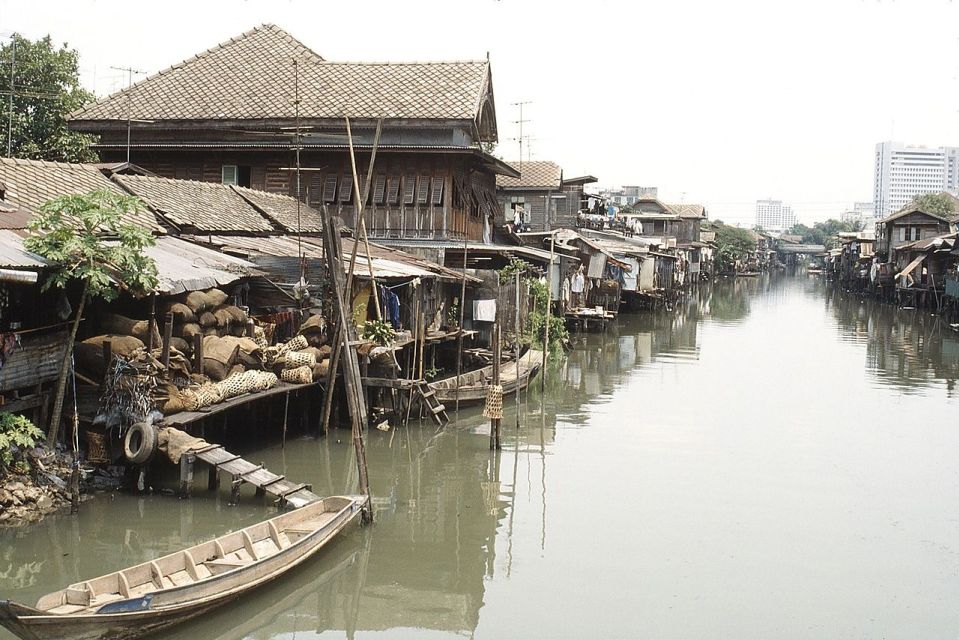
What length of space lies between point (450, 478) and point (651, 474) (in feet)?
10.1

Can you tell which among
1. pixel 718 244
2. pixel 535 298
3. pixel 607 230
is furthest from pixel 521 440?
pixel 718 244

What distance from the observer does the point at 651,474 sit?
14445mm

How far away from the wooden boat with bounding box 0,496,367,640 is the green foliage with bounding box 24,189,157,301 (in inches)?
133

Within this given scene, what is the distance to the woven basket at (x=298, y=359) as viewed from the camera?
14.3m

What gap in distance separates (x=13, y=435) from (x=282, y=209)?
11905 millimetres

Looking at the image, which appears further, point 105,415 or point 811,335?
point 811,335

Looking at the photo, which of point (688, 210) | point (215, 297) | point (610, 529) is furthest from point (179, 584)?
point (688, 210)

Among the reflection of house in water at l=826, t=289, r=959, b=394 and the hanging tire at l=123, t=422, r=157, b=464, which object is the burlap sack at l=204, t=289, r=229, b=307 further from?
the reflection of house in water at l=826, t=289, r=959, b=394

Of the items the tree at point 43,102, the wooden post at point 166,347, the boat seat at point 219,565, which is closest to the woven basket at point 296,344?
the wooden post at point 166,347

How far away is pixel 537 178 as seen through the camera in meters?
39.8

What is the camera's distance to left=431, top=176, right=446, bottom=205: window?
22.8 meters

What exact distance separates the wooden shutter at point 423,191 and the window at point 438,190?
0.51 ft

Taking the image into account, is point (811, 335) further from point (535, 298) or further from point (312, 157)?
point (312, 157)

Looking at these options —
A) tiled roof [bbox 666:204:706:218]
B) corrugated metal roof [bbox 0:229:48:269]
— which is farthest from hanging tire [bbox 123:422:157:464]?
tiled roof [bbox 666:204:706:218]
